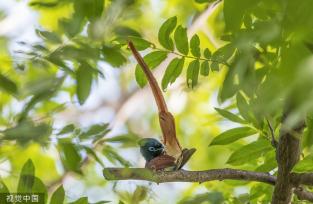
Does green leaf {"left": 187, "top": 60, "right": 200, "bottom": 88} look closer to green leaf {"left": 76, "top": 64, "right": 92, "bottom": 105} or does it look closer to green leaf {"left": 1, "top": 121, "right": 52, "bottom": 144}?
green leaf {"left": 76, "top": 64, "right": 92, "bottom": 105}

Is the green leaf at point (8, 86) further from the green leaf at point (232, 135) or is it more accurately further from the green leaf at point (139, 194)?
the green leaf at point (232, 135)

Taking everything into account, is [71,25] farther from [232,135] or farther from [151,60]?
[232,135]

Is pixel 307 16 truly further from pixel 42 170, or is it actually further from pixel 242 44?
pixel 42 170

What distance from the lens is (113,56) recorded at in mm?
894

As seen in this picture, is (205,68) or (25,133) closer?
(25,133)

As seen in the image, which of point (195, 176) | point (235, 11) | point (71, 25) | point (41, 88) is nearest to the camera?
point (235, 11)

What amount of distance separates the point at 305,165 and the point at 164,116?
247mm

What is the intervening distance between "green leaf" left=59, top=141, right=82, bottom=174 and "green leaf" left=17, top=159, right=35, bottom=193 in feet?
0.20

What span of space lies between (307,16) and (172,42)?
50cm

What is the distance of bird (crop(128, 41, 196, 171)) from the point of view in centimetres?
91

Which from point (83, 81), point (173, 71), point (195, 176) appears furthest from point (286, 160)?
point (83, 81)

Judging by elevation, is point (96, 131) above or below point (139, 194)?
above

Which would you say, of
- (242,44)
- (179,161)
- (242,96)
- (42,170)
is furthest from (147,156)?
(42,170)

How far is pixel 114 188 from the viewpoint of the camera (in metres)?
0.90
